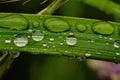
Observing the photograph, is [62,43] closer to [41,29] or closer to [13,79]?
[41,29]

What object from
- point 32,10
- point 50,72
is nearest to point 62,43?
point 50,72

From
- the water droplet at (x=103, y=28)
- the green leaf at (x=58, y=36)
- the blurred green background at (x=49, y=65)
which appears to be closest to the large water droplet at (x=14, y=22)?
the green leaf at (x=58, y=36)

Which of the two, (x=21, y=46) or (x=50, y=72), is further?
(x=50, y=72)

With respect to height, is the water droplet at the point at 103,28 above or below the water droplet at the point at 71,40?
above

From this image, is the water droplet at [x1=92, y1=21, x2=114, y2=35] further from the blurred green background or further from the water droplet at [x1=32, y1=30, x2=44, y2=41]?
the blurred green background

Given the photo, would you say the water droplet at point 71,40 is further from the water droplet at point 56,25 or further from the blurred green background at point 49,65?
the blurred green background at point 49,65

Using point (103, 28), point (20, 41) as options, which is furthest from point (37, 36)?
point (103, 28)

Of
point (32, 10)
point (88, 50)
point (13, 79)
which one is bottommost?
point (13, 79)
